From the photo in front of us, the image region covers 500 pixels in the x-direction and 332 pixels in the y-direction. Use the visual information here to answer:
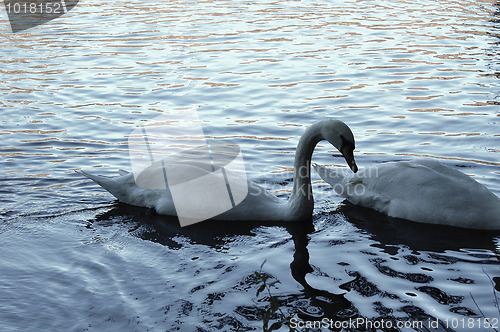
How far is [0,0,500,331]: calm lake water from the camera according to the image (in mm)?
6012

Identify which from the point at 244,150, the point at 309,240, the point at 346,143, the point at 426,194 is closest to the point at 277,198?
the point at 309,240

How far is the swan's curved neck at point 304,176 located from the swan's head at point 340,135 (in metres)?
0.10

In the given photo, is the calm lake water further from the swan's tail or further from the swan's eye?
the swan's eye

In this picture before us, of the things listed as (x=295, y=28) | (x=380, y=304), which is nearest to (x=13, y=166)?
(x=380, y=304)

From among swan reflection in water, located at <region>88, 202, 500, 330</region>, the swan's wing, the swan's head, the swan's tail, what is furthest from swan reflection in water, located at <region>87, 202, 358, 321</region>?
the swan's head

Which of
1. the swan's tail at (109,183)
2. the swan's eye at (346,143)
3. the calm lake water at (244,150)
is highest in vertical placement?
the swan's eye at (346,143)

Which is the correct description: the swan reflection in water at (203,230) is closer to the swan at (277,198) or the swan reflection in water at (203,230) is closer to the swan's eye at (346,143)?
the swan at (277,198)

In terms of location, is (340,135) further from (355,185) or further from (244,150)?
(244,150)

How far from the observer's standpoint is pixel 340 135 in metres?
7.43

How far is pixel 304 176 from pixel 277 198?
0.51 m

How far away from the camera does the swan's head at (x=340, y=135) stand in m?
7.40

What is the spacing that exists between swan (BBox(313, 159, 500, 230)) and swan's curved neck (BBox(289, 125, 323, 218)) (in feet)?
2.43

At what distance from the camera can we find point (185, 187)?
774 centimetres

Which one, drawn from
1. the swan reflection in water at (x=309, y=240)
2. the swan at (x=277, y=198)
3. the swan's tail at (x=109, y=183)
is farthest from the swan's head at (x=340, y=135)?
the swan's tail at (x=109, y=183)
